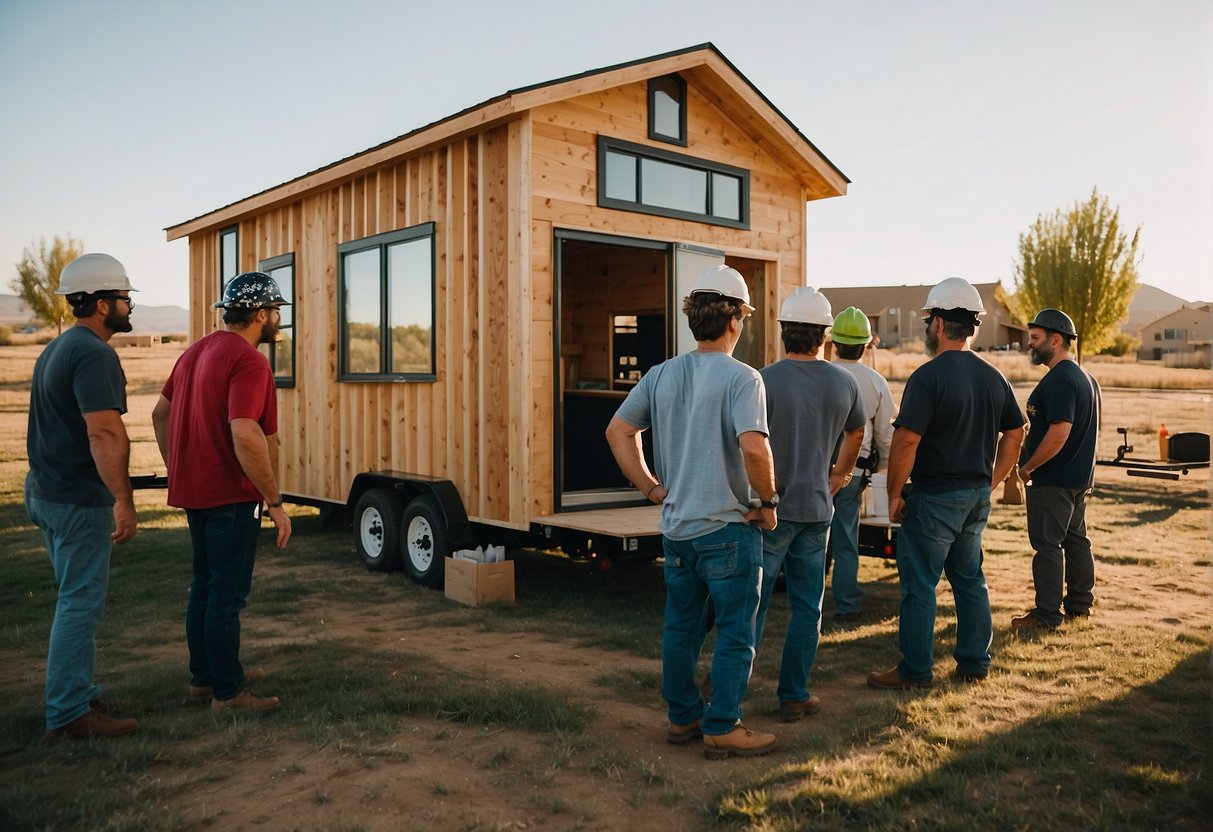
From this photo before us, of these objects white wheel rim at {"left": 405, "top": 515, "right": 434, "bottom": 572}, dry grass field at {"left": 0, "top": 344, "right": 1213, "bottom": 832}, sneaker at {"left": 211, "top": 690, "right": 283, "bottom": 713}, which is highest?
white wheel rim at {"left": 405, "top": 515, "right": 434, "bottom": 572}

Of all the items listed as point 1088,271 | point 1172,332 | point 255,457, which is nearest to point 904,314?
point 1172,332

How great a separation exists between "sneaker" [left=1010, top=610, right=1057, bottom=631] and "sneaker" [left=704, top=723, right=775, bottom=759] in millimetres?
2959

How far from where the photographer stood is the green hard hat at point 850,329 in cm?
637

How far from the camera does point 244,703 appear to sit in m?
4.71

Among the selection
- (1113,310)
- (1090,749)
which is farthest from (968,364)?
(1113,310)

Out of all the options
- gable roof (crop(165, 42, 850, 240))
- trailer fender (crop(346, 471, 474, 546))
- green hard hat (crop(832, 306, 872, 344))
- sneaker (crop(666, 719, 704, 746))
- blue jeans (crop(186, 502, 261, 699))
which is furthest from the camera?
trailer fender (crop(346, 471, 474, 546))

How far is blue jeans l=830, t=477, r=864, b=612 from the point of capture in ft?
22.0

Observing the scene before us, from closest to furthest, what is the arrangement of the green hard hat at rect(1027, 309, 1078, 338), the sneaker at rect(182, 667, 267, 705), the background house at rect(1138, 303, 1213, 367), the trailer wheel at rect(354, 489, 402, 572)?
the sneaker at rect(182, 667, 267, 705) → the green hard hat at rect(1027, 309, 1078, 338) → the trailer wheel at rect(354, 489, 402, 572) → the background house at rect(1138, 303, 1213, 367)

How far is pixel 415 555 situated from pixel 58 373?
4.23 metres

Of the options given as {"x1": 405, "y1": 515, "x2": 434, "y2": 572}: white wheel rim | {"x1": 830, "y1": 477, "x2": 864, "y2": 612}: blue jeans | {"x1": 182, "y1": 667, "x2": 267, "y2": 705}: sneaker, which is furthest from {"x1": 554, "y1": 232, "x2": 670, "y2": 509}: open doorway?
{"x1": 182, "y1": 667, "x2": 267, "y2": 705}: sneaker

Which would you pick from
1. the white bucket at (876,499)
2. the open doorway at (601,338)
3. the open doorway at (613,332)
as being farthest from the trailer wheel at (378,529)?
the white bucket at (876,499)

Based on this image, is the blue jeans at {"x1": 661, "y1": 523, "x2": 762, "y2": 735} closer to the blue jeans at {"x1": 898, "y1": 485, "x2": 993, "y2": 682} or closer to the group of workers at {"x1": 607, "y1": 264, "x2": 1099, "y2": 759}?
the group of workers at {"x1": 607, "y1": 264, "x2": 1099, "y2": 759}

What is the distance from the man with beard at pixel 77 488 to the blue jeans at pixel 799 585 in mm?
2848

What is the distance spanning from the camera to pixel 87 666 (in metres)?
4.35
